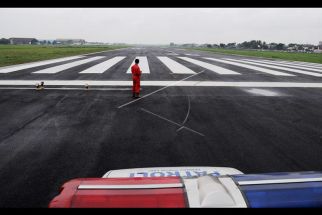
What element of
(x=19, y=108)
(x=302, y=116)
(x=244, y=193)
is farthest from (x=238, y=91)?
Result: (x=244, y=193)

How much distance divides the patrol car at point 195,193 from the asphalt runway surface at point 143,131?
2.32m

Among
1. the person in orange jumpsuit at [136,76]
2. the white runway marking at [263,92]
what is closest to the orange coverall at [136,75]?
the person in orange jumpsuit at [136,76]

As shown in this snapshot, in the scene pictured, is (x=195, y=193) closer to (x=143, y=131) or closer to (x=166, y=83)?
(x=143, y=131)

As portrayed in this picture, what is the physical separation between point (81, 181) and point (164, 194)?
92 centimetres

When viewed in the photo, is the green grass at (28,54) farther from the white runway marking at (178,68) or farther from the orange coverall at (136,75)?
the orange coverall at (136,75)

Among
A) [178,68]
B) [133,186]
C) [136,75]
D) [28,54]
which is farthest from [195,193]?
[28,54]

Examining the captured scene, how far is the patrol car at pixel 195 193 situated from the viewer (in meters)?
2.30

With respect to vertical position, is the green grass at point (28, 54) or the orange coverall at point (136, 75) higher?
the green grass at point (28, 54)

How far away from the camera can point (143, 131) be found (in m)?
7.74

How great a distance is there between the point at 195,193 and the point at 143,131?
5360mm

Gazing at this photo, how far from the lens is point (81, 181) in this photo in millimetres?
2816
